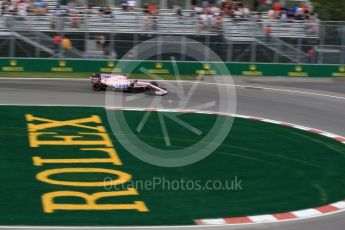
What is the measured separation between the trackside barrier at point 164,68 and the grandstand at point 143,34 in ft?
1.45

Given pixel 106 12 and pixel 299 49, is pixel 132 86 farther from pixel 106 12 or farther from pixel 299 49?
pixel 299 49

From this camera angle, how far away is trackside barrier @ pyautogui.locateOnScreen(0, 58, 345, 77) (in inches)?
1096

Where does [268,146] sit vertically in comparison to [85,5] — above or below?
below

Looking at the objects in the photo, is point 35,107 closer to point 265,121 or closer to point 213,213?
point 265,121

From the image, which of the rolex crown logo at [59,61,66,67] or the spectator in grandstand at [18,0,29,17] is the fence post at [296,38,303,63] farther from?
the spectator in grandstand at [18,0,29,17]

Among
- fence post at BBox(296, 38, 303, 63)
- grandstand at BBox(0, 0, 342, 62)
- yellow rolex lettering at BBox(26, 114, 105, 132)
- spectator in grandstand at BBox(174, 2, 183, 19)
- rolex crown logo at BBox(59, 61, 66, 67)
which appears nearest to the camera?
yellow rolex lettering at BBox(26, 114, 105, 132)

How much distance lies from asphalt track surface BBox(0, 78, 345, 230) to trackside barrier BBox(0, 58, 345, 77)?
0.63m

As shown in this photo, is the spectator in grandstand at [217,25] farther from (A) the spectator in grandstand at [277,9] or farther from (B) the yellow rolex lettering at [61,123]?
(B) the yellow rolex lettering at [61,123]

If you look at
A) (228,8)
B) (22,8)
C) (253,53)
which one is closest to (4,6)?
(22,8)

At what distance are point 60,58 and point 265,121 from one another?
10907mm

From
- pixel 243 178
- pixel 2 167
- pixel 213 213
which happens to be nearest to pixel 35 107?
pixel 2 167

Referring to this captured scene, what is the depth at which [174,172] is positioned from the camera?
1471 centimetres

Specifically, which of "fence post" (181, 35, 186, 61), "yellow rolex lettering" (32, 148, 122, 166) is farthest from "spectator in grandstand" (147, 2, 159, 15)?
"yellow rolex lettering" (32, 148, 122, 166)

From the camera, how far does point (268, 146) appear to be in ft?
57.1
